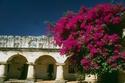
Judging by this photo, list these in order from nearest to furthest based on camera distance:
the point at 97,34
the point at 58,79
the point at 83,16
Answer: the point at 97,34, the point at 83,16, the point at 58,79

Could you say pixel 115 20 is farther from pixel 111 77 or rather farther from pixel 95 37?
pixel 111 77

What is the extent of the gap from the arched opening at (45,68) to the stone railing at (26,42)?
1999mm

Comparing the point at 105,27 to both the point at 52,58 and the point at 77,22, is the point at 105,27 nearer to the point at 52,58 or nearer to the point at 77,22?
the point at 77,22

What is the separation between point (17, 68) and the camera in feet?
92.5

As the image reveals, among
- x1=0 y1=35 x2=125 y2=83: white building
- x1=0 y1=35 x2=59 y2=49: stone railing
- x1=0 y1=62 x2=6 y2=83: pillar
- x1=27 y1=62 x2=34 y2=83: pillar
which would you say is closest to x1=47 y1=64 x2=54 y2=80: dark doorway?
x1=0 y1=35 x2=125 y2=83: white building

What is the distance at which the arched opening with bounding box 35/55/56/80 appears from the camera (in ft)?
90.0

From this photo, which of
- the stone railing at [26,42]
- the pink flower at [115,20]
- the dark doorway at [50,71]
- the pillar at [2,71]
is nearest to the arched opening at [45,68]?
the dark doorway at [50,71]

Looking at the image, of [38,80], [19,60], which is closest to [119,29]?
[38,80]

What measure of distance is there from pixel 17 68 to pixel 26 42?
12.1 ft

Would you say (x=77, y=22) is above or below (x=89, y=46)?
above

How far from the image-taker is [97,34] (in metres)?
16.7

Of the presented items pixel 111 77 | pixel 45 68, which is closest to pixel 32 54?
pixel 45 68

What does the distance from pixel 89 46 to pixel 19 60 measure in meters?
13.0

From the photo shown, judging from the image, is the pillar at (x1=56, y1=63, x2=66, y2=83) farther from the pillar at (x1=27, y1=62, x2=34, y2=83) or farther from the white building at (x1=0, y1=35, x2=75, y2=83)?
the pillar at (x1=27, y1=62, x2=34, y2=83)
